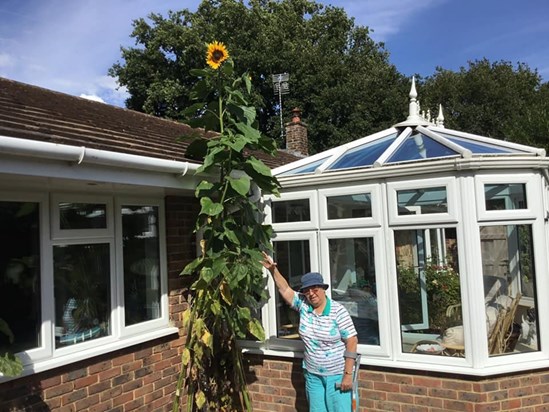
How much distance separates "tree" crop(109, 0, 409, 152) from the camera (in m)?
22.7

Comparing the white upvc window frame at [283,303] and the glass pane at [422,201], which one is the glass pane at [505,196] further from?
the white upvc window frame at [283,303]

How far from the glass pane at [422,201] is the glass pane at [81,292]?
2649mm

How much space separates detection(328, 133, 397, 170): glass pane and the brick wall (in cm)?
163

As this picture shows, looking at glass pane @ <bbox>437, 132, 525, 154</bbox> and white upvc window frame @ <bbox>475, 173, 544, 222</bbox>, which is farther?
glass pane @ <bbox>437, 132, 525, 154</bbox>

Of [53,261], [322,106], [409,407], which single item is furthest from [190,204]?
[322,106]

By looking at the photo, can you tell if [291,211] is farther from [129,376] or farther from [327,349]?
[129,376]

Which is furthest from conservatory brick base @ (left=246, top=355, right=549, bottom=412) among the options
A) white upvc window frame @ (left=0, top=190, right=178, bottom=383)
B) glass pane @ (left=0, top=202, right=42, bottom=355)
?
glass pane @ (left=0, top=202, right=42, bottom=355)

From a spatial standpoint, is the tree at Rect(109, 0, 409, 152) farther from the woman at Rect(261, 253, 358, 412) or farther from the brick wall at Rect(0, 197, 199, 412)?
the woman at Rect(261, 253, 358, 412)

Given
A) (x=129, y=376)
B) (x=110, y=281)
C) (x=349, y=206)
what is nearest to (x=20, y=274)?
(x=110, y=281)

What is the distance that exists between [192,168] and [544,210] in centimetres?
306

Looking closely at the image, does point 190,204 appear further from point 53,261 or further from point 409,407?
point 409,407

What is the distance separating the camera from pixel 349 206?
449cm

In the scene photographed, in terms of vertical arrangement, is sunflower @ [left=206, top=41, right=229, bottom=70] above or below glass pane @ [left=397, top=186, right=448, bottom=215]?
above

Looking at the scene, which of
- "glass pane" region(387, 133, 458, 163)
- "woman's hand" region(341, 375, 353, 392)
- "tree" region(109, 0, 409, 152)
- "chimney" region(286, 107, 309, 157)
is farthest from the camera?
"tree" region(109, 0, 409, 152)
